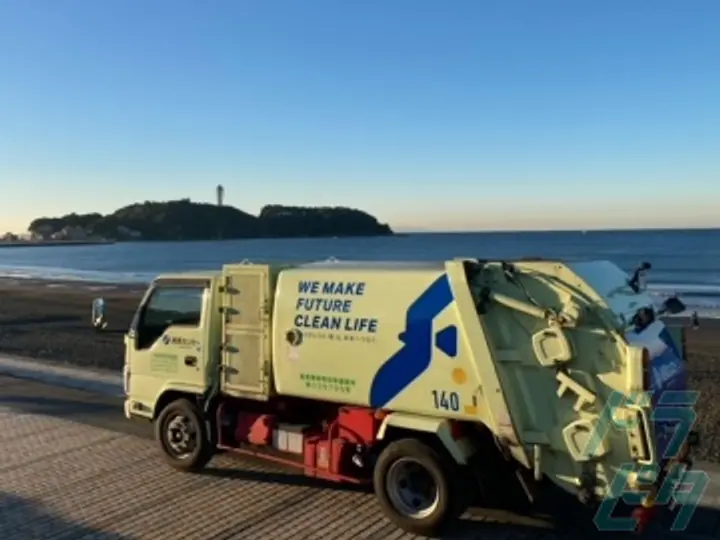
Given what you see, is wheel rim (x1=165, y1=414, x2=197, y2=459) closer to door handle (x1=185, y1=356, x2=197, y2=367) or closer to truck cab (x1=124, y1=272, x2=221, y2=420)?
truck cab (x1=124, y1=272, x2=221, y2=420)

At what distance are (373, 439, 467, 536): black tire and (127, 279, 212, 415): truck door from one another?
8.27ft

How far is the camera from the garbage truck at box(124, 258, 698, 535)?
5738mm

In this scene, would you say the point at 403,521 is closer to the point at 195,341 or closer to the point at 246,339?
the point at 246,339

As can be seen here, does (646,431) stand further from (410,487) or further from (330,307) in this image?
(330,307)

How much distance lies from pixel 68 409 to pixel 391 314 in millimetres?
7389

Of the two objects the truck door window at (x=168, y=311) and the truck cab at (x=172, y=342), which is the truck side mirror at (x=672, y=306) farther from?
the truck door window at (x=168, y=311)

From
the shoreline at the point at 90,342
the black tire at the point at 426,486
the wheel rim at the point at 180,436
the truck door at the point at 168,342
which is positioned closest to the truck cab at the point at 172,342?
the truck door at the point at 168,342

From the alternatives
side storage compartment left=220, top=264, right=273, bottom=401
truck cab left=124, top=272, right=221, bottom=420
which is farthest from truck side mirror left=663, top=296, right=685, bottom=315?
truck cab left=124, top=272, right=221, bottom=420

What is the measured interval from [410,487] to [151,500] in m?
2.73

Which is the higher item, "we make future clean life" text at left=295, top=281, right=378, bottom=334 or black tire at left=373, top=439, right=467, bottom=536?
"we make future clean life" text at left=295, top=281, right=378, bottom=334

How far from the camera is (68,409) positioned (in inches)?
465

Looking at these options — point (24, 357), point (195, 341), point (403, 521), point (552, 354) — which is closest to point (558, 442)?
point (552, 354)

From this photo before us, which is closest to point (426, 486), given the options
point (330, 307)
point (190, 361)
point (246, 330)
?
point (330, 307)

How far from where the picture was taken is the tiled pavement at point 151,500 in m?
6.64
